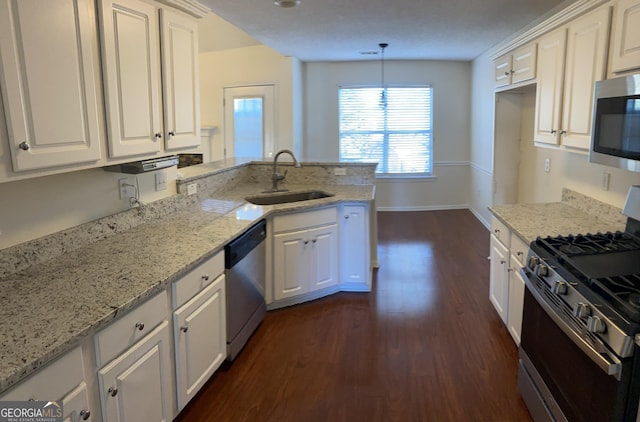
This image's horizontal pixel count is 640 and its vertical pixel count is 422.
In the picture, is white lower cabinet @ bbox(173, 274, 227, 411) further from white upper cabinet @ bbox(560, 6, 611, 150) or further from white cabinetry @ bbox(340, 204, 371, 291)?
white upper cabinet @ bbox(560, 6, 611, 150)

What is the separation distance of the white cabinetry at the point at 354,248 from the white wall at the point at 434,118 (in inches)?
144

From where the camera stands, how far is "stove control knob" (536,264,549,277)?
2.06m

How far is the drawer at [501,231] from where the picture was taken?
2971 mm

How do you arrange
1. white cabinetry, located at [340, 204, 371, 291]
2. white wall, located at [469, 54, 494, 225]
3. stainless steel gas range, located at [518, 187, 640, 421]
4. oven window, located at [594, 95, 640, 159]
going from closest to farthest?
stainless steel gas range, located at [518, 187, 640, 421], oven window, located at [594, 95, 640, 159], white cabinetry, located at [340, 204, 371, 291], white wall, located at [469, 54, 494, 225]

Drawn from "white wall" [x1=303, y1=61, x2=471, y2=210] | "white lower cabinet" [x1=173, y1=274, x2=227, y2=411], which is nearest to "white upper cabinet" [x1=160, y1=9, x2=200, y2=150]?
"white lower cabinet" [x1=173, y1=274, x2=227, y2=411]

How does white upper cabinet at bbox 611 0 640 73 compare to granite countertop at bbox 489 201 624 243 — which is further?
granite countertop at bbox 489 201 624 243

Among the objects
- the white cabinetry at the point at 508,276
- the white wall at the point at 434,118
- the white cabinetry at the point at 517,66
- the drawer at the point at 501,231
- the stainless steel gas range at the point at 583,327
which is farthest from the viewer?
the white wall at the point at 434,118

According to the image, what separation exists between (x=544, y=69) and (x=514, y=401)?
7.00 ft

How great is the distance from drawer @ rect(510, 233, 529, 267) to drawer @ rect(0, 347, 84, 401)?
2227 millimetres

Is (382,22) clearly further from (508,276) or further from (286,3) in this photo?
(508,276)

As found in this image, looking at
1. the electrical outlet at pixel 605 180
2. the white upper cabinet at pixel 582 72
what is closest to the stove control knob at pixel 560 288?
the white upper cabinet at pixel 582 72

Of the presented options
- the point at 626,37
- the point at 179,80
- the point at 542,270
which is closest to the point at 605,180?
the point at 626,37

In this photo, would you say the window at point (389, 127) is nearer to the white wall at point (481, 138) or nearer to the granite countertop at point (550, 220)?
the white wall at point (481, 138)

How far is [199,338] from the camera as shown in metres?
2.31
